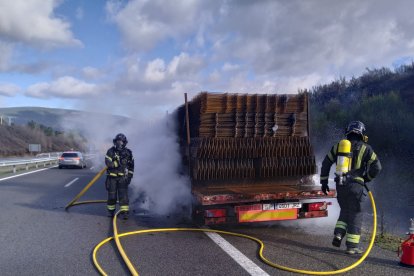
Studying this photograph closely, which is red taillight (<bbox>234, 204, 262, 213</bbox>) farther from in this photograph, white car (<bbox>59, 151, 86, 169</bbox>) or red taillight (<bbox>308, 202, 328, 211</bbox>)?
white car (<bbox>59, 151, 86, 169</bbox>)

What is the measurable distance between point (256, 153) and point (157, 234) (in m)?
2.38

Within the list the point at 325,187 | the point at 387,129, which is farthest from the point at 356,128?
the point at 387,129

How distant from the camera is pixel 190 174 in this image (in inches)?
286

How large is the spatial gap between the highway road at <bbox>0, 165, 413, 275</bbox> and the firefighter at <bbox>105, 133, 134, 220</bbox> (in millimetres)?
388

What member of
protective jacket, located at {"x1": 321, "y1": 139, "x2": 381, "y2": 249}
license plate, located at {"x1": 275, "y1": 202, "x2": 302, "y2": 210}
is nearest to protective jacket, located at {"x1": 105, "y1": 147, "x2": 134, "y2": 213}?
license plate, located at {"x1": 275, "y1": 202, "x2": 302, "y2": 210}

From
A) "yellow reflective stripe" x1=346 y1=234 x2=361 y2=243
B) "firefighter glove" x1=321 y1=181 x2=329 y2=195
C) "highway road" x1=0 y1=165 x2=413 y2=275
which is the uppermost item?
"firefighter glove" x1=321 y1=181 x2=329 y2=195

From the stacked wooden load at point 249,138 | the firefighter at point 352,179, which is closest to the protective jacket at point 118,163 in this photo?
the stacked wooden load at point 249,138

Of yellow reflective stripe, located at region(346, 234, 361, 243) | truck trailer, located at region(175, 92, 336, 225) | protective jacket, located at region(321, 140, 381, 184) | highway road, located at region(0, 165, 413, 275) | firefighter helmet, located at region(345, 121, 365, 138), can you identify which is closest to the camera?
highway road, located at region(0, 165, 413, 275)

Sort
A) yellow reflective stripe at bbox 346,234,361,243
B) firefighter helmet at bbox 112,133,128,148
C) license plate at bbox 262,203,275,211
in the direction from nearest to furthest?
yellow reflective stripe at bbox 346,234,361,243 → license plate at bbox 262,203,275,211 → firefighter helmet at bbox 112,133,128,148

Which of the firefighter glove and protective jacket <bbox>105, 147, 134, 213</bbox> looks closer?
the firefighter glove

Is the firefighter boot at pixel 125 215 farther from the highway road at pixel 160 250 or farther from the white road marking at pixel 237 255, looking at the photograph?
the white road marking at pixel 237 255

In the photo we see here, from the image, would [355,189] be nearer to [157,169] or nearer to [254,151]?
[254,151]

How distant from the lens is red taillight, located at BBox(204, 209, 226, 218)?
644 centimetres

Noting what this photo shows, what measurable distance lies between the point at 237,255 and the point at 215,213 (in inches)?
47.9
